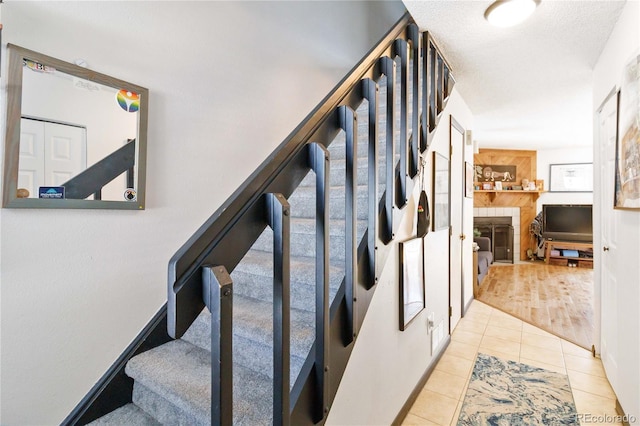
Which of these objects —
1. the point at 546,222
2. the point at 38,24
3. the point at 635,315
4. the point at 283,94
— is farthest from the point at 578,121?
the point at 38,24

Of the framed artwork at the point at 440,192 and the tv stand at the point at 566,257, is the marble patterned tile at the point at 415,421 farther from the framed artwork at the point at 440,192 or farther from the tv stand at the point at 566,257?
the tv stand at the point at 566,257

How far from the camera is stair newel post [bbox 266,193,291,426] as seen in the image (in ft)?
2.36

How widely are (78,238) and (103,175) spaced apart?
0.94 ft

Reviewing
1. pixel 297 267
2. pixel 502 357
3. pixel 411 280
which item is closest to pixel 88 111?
pixel 297 267

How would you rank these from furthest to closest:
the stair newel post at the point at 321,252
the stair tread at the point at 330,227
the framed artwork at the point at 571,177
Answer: the framed artwork at the point at 571,177, the stair tread at the point at 330,227, the stair newel post at the point at 321,252

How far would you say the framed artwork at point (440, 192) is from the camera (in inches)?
96.6

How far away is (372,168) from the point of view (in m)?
1.24

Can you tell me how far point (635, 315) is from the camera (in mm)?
1670

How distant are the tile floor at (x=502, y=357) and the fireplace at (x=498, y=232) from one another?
3.84m

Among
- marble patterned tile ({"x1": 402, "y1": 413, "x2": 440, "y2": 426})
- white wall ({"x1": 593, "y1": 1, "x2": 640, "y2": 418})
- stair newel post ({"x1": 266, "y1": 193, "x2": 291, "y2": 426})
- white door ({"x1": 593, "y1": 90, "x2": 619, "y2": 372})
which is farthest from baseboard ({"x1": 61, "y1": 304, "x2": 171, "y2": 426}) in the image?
white door ({"x1": 593, "y1": 90, "x2": 619, "y2": 372})

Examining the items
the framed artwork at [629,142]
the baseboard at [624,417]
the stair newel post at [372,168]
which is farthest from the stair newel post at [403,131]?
the baseboard at [624,417]

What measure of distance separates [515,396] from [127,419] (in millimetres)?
2429

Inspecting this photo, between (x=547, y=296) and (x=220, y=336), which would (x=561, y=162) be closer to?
(x=547, y=296)

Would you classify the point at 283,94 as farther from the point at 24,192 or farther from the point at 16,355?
the point at 16,355
